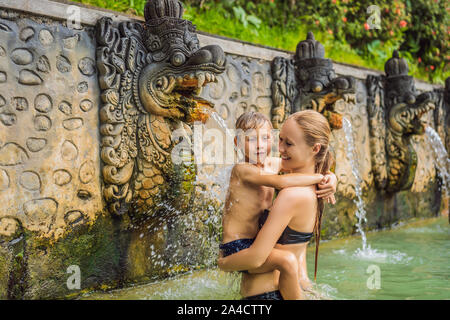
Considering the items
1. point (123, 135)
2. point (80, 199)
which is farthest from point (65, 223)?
point (123, 135)

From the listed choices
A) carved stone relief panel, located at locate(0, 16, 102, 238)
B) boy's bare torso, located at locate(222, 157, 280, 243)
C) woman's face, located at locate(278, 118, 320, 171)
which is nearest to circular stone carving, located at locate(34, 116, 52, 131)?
carved stone relief panel, located at locate(0, 16, 102, 238)

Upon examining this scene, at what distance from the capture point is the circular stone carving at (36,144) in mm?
3072

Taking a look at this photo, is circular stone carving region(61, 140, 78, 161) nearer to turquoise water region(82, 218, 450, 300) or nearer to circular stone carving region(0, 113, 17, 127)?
circular stone carving region(0, 113, 17, 127)

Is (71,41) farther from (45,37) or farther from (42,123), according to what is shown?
(42,123)

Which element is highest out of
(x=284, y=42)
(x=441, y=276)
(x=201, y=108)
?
(x=284, y=42)

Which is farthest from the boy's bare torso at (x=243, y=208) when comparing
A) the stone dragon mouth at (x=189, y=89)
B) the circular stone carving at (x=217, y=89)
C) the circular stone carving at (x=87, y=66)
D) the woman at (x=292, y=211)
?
the circular stone carving at (x=217, y=89)

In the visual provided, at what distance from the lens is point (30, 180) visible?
121 inches

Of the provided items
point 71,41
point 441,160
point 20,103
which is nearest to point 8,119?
point 20,103

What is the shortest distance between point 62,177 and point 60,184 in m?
0.05

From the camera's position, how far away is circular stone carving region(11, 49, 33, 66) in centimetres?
300

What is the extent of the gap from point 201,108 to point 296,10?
4.21m

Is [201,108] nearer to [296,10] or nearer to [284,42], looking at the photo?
[284,42]

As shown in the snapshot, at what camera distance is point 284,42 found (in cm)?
604

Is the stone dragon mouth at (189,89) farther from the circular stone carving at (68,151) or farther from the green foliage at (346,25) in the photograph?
the green foliage at (346,25)
